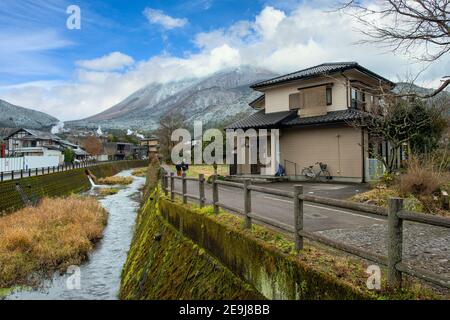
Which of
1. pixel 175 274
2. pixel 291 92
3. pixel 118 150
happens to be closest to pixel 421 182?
pixel 175 274

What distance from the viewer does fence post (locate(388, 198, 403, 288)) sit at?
314 cm

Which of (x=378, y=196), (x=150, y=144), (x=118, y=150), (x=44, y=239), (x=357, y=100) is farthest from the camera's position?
(x=118, y=150)

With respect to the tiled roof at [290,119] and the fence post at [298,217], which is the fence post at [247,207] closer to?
the fence post at [298,217]

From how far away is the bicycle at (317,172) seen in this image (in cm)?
1852

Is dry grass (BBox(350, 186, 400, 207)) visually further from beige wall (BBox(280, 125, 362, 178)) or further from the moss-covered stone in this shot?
beige wall (BBox(280, 125, 362, 178))

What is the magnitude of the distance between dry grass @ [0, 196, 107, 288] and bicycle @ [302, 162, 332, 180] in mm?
10772

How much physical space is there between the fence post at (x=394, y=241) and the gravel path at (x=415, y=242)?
1.57 meters

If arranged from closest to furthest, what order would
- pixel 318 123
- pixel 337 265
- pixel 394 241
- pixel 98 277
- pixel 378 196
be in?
pixel 394 241 < pixel 337 265 < pixel 378 196 < pixel 98 277 < pixel 318 123

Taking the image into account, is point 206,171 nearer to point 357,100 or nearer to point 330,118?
point 330,118

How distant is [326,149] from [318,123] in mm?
1447

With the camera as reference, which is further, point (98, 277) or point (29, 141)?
point (29, 141)

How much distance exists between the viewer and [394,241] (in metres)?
3.17

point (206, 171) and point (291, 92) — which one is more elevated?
point (291, 92)

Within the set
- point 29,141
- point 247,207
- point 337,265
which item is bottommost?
point 337,265
